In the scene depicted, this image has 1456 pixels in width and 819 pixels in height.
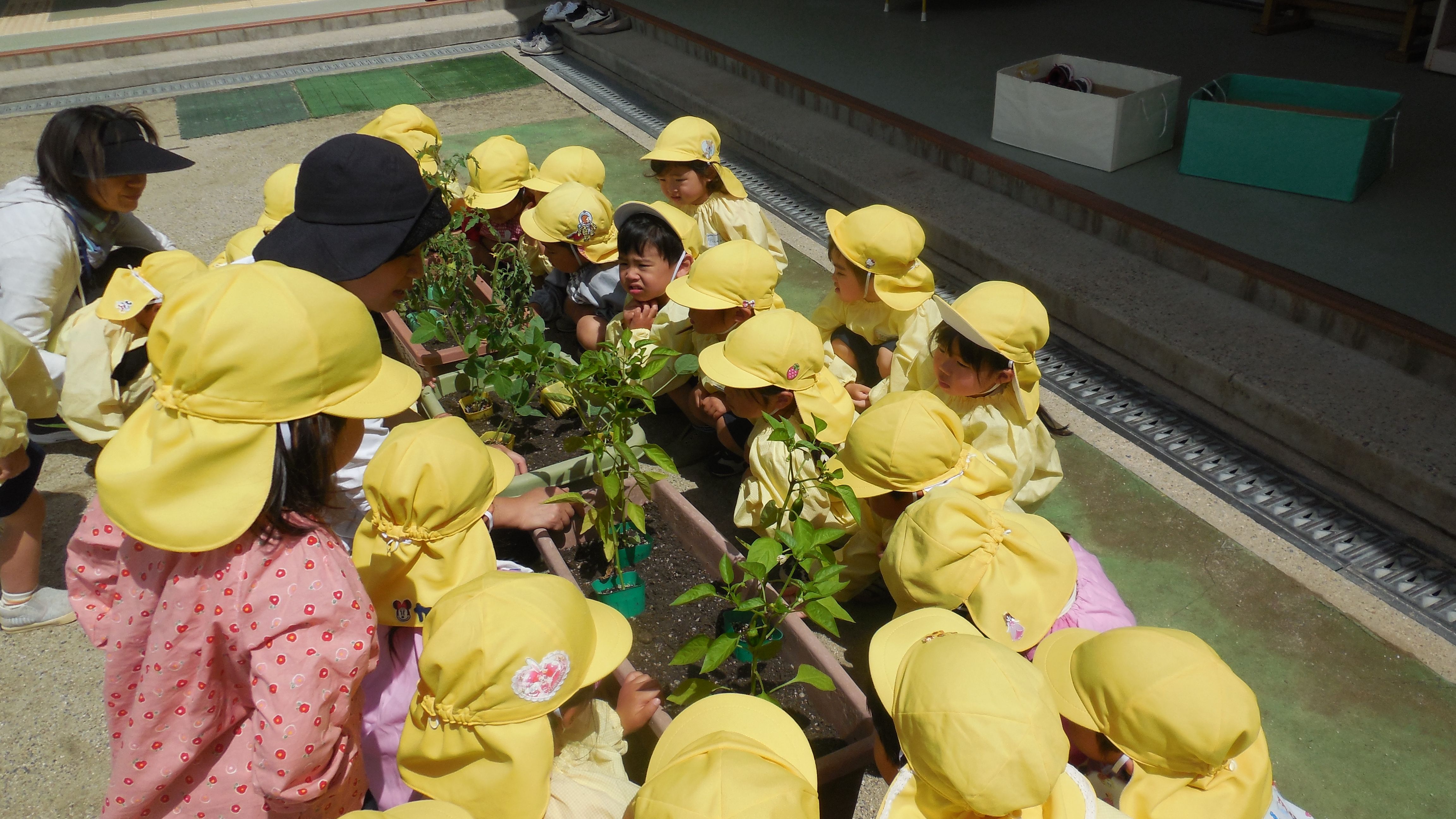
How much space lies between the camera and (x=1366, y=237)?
13.4 ft

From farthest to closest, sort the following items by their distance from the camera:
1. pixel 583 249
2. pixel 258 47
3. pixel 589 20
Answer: pixel 258 47 → pixel 589 20 → pixel 583 249

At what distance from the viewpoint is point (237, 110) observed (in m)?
8.00

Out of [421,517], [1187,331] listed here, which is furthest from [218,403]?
[1187,331]

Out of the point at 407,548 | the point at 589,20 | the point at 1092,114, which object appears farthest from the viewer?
the point at 589,20

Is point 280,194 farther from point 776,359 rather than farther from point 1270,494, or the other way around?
point 1270,494

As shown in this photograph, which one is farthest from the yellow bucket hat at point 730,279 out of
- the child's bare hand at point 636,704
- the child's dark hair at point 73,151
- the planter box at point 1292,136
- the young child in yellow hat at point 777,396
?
the planter box at point 1292,136

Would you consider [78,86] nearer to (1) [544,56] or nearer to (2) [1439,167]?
(1) [544,56]

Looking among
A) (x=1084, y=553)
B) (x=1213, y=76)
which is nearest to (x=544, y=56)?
(x=1213, y=76)

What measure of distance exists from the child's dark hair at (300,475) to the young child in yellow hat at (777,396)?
52.6 inches

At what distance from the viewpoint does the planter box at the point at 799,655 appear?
203 centimetres

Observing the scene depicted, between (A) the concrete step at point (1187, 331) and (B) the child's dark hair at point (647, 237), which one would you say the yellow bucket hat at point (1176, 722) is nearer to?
(A) the concrete step at point (1187, 331)

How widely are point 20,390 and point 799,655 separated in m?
2.21

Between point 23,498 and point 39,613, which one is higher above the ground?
point 23,498

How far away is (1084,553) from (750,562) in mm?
1010
